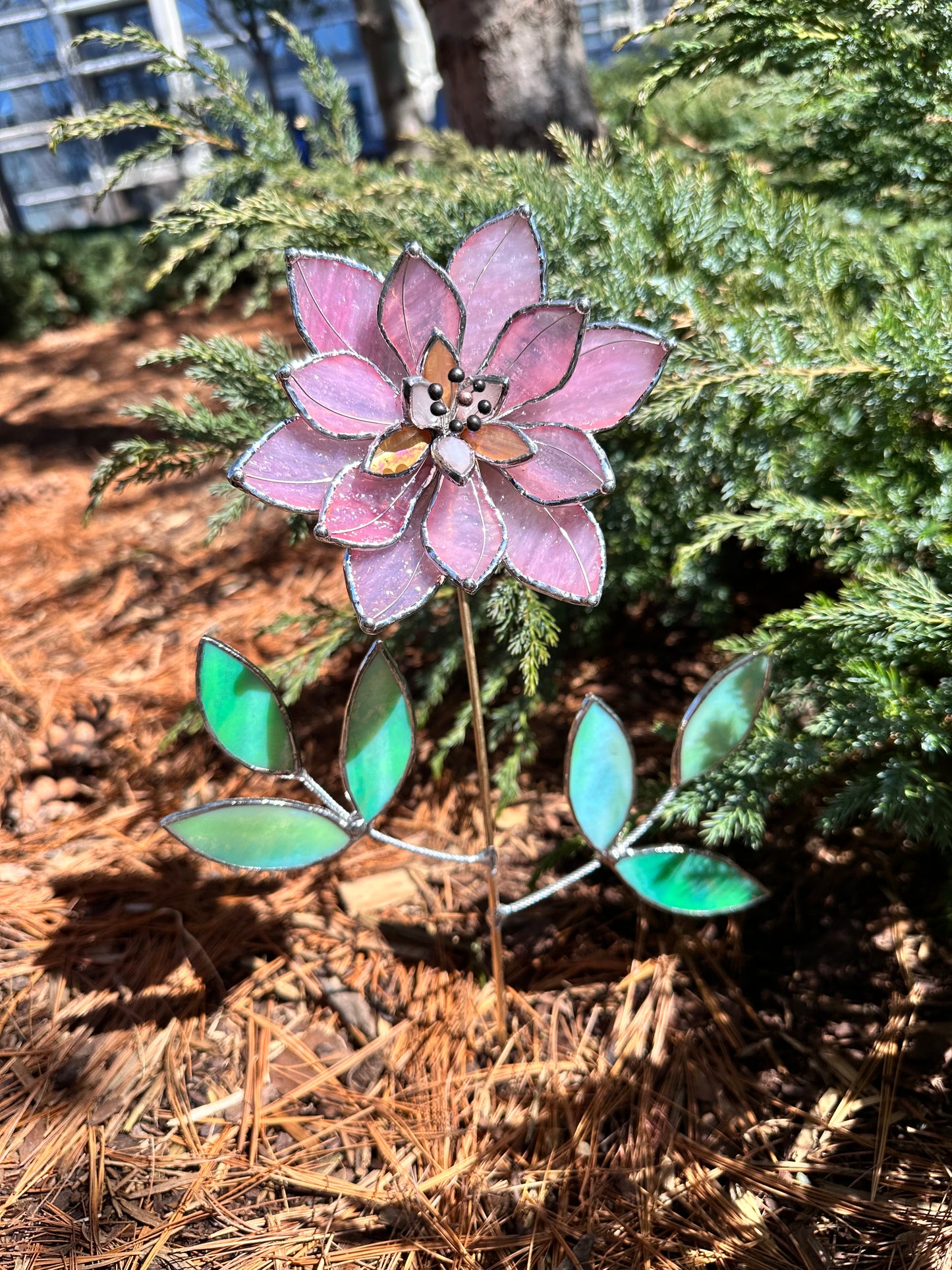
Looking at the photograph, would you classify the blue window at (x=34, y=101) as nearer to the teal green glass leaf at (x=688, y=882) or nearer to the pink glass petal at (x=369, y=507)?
the pink glass petal at (x=369, y=507)

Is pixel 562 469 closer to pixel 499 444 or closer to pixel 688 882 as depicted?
pixel 499 444

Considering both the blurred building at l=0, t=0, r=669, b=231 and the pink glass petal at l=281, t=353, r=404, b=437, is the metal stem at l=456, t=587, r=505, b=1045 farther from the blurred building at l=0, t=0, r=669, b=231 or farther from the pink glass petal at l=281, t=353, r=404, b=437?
the blurred building at l=0, t=0, r=669, b=231

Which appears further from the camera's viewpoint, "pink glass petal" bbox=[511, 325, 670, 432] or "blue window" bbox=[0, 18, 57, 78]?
"blue window" bbox=[0, 18, 57, 78]

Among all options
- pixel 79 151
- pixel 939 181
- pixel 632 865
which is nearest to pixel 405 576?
pixel 632 865

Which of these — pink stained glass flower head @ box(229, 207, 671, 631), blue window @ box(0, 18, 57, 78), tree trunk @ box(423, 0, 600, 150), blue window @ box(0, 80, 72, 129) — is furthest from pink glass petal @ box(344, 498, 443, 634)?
blue window @ box(0, 18, 57, 78)

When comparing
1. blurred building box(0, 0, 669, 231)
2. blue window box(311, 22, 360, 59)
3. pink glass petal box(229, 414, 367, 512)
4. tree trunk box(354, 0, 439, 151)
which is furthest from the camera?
blue window box(311, 22, 360, 59)
